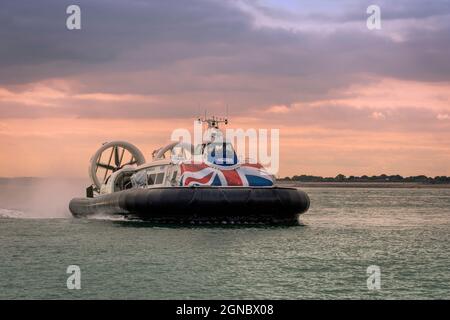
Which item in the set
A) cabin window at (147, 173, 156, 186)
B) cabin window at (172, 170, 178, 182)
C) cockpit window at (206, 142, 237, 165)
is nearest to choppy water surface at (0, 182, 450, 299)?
cabin window at (172, 170, 178, 182)

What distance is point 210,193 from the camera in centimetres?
2394

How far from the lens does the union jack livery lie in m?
25.0

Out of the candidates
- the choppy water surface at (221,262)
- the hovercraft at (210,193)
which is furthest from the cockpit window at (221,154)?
the choppy water surface at (221,262)

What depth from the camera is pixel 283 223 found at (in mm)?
25656

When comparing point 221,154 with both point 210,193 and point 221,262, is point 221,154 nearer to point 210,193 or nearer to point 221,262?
point 210,193

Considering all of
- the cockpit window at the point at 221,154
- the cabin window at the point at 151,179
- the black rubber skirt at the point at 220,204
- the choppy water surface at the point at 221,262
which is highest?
the cockpit window at the point at 221,154

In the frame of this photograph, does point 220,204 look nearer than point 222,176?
Yes

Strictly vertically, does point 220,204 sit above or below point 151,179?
below

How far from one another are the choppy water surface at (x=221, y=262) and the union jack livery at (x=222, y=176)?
6.46ft

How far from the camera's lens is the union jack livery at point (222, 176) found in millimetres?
24969

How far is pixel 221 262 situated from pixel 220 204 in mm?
7041

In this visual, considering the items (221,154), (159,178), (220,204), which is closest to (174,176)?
(159,178)

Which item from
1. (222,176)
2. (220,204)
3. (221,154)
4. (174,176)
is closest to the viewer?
(220,204)

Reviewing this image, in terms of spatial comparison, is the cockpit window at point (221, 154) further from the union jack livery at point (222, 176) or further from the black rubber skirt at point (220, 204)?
the black rubber skirt at point (220, 204)
